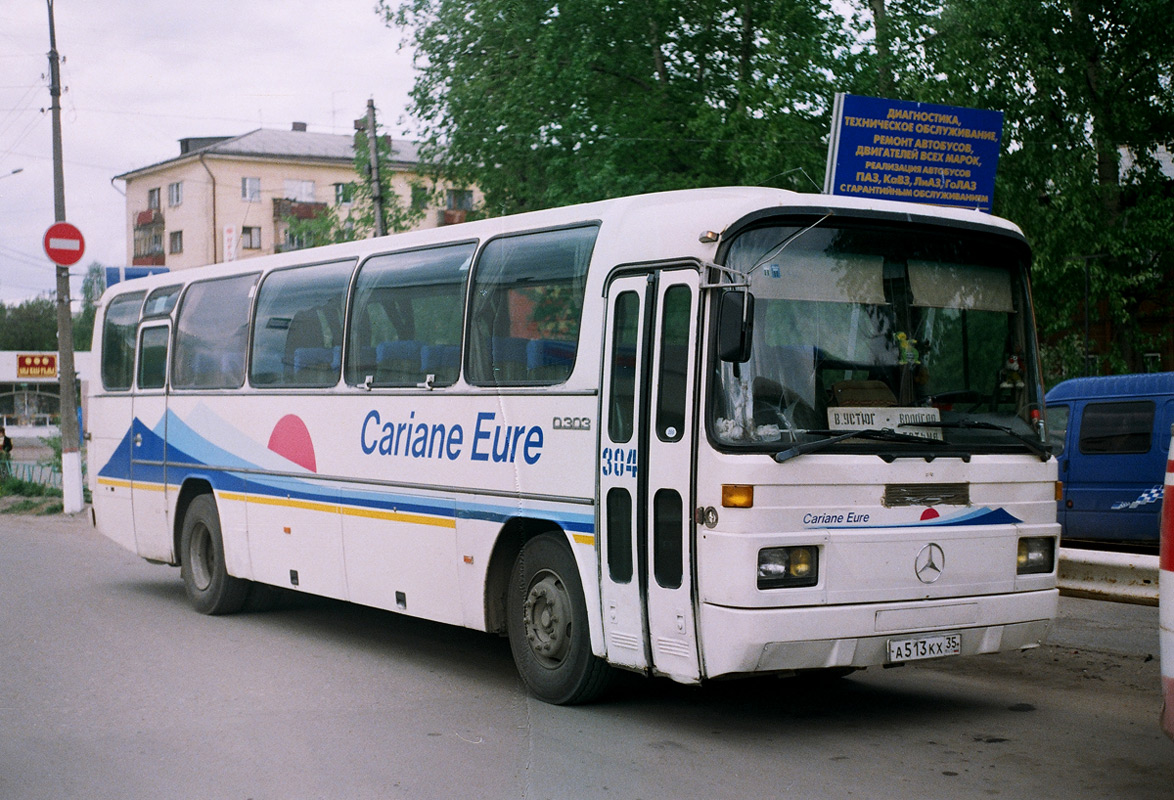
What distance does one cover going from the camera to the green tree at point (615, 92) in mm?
27453

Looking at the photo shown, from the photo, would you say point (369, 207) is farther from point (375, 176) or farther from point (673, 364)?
point (673, 364)

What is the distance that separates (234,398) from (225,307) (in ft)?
3.35

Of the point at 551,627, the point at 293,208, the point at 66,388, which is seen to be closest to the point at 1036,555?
the point at 551,627

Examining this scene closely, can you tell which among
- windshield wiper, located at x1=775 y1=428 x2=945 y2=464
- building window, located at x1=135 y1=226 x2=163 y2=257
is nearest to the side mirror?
windshield wiper, located at x1=775 y1=428 x2=945 y2=464

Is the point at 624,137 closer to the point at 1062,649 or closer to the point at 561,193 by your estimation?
the point at 561,193

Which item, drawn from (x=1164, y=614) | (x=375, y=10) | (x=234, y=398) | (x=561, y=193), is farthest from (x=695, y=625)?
(x=375, y=10)

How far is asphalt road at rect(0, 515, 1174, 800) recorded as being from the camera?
634 centimetres

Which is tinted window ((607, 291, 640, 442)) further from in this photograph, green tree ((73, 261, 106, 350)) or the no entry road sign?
green tree ((73, 261, 106, 350))

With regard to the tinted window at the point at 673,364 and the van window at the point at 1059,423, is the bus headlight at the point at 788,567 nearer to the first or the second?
the tinted window at the point at 673,364

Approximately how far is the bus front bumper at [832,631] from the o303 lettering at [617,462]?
3.20 feet

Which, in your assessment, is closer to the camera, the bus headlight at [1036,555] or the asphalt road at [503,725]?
the asphalt road at [503,725]

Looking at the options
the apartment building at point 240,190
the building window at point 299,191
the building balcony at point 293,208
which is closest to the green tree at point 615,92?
the apartment building at point 240,190

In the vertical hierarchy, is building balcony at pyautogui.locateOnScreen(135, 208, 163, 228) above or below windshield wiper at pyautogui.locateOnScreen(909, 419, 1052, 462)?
above

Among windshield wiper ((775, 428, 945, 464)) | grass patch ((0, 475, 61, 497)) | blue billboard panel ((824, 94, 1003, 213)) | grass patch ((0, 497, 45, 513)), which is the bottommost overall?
grass patch ((0, 497, 45, 513))
